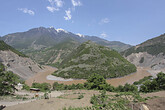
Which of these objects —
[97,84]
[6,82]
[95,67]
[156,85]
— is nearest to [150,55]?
[95,67]

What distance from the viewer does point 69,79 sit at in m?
63.3

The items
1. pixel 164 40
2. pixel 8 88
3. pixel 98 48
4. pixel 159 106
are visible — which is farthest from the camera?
pixel 164 40

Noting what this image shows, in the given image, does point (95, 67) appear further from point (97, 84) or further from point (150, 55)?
point (150, 55)

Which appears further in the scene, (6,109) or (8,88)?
(8,88)

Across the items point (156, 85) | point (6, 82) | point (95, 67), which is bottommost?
point (156, 85)

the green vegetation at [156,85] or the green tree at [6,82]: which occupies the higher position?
the green tree at [6,82]

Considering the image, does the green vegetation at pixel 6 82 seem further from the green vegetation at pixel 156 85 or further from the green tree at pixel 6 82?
the green vegetation at pixel 156 85

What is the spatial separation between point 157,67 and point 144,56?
35.6m

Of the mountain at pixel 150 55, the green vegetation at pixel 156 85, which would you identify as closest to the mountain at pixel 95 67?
the green vegetation at pixel 156 85


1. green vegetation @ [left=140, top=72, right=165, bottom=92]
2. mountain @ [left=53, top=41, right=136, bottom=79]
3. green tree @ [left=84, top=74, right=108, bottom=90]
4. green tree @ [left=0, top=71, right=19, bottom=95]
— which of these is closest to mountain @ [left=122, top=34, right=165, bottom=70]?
mountain @ [left=53, top=41, right=136, bottom=79]

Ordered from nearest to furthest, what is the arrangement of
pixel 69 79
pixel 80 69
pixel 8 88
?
pixel 8 88 < pixel 69 79 < pixel 80 69

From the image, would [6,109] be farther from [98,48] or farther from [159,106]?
[98,48]

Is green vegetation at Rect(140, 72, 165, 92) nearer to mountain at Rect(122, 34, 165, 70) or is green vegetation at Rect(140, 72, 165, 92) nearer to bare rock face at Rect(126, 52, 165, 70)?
bare rock face at Rect(126, 52, 165, 70)

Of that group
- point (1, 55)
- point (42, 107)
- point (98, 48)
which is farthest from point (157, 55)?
point (1, 55)
